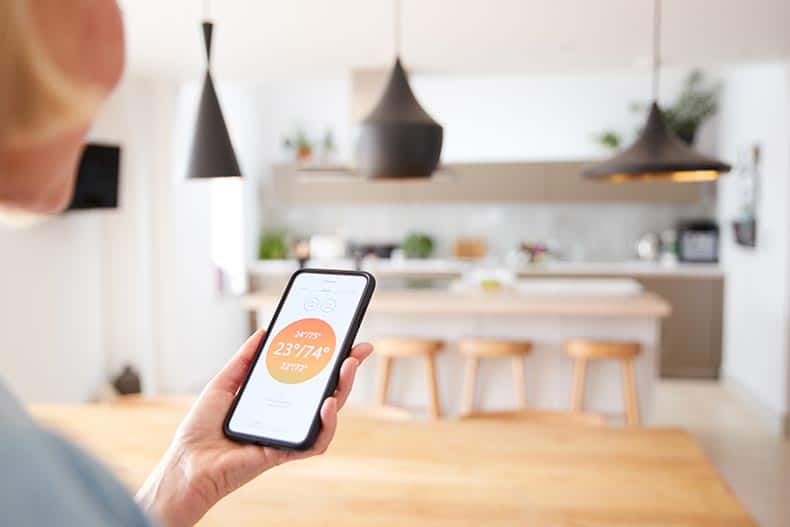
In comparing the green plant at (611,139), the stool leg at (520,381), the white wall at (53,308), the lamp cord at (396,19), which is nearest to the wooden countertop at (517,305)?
the stool leg at (520,381)

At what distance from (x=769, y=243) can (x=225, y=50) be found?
3.90 metres

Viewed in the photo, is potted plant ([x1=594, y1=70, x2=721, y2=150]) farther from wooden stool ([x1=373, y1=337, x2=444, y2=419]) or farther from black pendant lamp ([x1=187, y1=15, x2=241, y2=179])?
black pendant lamp ([x1=187, y1=15, x2=241, y2=179])

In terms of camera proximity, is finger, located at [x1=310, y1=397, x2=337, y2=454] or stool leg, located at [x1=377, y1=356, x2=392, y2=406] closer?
finger, located at [x1=310, y1=397, x2=337, y2=454]

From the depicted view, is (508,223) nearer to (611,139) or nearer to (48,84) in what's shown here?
(611,139)

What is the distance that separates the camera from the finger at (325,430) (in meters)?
1.01

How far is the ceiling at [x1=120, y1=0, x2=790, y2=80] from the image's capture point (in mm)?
3387

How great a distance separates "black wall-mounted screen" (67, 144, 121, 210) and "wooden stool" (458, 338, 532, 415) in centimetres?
227

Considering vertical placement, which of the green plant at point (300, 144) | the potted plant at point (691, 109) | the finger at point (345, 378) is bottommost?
the finger at point (345, 378)

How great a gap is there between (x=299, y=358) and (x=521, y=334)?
3214mm

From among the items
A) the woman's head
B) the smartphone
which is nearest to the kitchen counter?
the smartphone

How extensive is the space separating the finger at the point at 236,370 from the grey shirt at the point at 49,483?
33.5 inches

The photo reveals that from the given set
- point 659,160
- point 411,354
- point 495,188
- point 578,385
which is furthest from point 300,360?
point 495,188

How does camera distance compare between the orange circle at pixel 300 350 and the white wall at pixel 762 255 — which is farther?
the white wall at pixel 762 255

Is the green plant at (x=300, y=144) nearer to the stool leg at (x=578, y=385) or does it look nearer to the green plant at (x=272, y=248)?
the green plant at (x=272, y=248)
